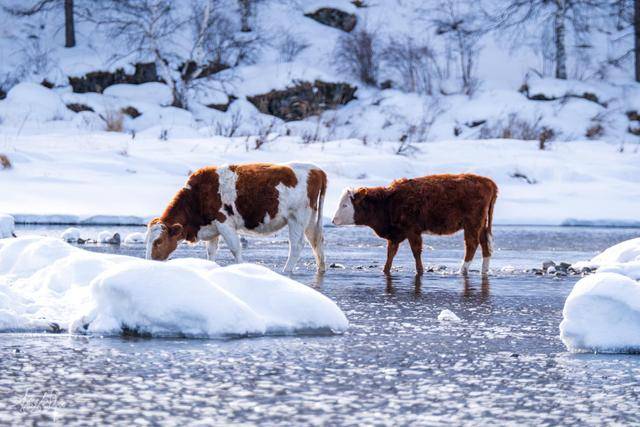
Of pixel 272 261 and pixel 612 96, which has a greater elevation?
pixel 612 96

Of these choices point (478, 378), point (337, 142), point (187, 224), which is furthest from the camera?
point (337, 142)

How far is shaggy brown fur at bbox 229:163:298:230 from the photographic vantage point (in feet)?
40.8

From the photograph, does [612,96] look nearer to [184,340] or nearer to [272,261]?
[272,261]

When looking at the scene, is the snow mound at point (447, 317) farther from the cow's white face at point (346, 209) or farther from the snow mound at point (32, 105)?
the snow mound at point (32, 105)

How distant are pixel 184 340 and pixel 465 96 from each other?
29004 millimetres

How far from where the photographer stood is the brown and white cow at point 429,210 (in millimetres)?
12594

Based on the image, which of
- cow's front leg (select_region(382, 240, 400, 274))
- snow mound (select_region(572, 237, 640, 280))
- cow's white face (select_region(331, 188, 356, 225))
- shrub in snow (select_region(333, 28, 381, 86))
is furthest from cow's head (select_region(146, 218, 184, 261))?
shrub in snow (select_region(333, 28, 381, 86))

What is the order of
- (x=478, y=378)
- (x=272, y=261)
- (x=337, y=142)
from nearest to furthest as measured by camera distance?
(x=478, y=378) → (x=272, y=261) → (x=337, y=142)

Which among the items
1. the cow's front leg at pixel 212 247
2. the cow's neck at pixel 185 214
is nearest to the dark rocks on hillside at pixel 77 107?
the cow's front leg at pixel 212 247

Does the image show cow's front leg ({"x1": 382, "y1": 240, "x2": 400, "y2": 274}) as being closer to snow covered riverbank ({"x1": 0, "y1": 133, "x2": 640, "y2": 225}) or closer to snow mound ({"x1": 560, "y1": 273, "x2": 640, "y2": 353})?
snow mound ({"x1": 560, "y1": 273, "x2": 640, "y2": 353})

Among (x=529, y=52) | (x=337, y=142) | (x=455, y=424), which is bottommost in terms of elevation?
(x=455, y=424)

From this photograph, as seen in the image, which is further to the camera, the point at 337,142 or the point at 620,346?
the point at 337,142

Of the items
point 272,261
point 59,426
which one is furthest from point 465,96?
point 59,426

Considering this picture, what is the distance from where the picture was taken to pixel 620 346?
721cm
